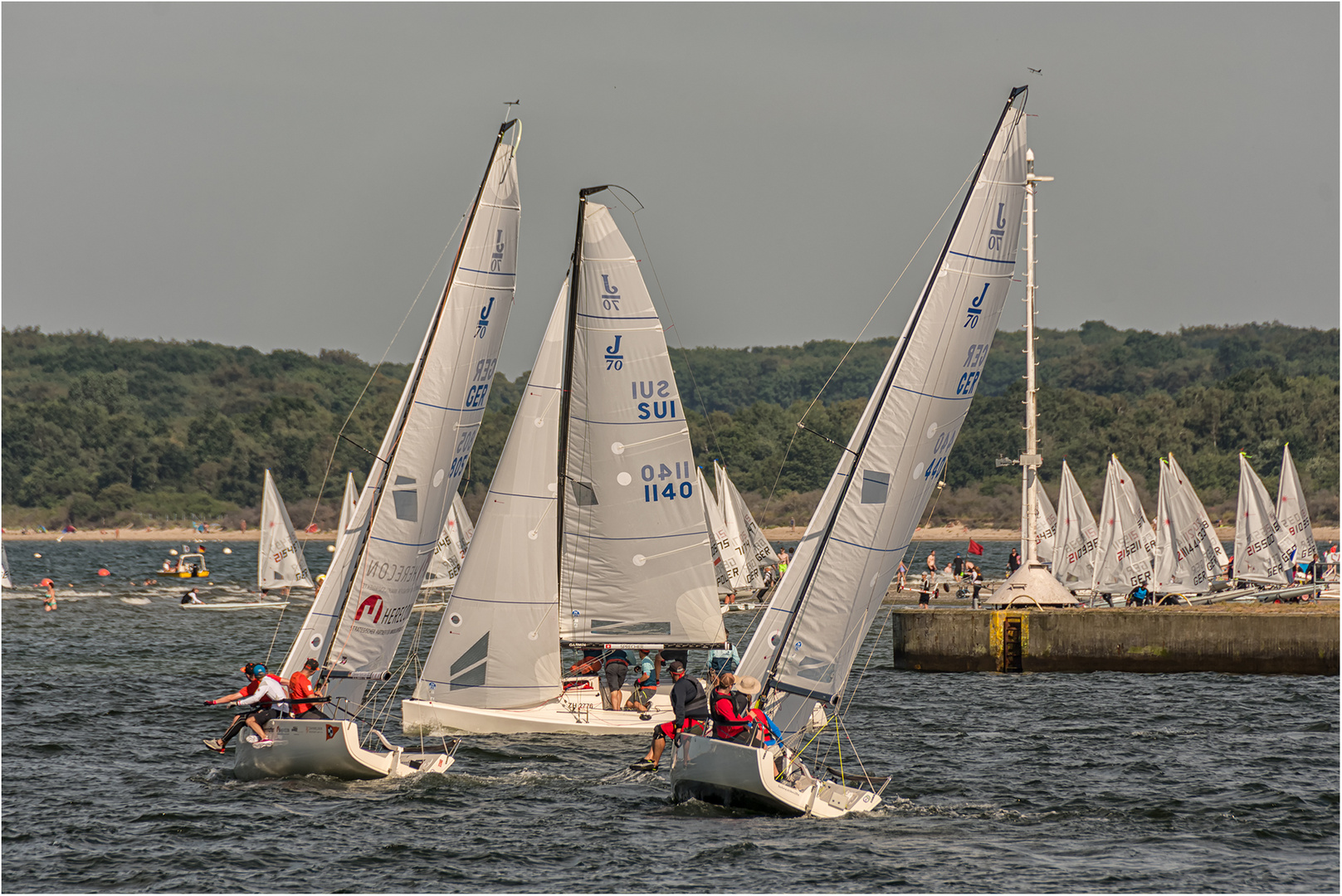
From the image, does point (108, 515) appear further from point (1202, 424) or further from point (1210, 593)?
point (1210, 593)

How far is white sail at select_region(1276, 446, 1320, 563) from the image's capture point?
4953 cm

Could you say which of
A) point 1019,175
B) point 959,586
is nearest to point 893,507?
point 1019,175

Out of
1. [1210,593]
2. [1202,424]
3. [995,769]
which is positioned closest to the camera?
[995,769]

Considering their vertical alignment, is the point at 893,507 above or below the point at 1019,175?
below

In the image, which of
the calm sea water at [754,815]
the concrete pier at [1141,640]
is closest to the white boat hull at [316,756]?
the calm sea water at [754,815]

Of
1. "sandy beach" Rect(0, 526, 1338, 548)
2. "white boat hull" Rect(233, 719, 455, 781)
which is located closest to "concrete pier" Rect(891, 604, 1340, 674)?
"white boat hull" Rect(233, 719, 455, 781)

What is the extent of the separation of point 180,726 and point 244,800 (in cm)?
881

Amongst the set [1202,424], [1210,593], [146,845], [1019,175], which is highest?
[1202,424]

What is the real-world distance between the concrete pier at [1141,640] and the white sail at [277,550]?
3574cm

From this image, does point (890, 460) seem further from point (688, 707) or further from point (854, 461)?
point (688, 707)

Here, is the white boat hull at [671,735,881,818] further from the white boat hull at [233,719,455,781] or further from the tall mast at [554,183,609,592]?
the tall mast at [554,183,609,592]

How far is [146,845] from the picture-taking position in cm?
2027

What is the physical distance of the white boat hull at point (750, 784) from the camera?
20047 millimetres

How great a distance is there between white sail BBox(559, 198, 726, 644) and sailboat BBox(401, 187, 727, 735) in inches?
0.9
